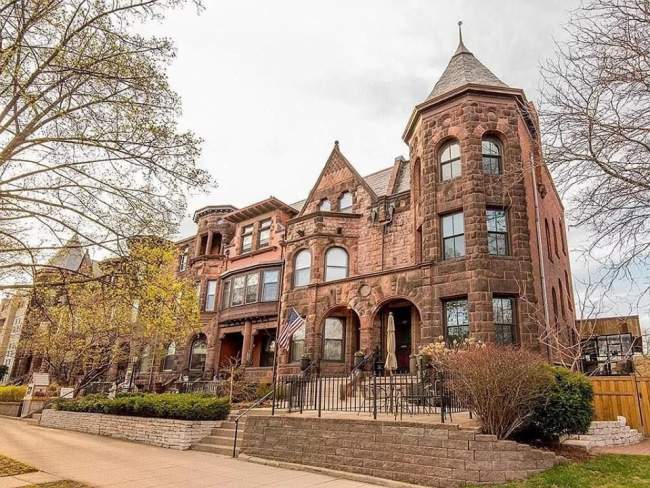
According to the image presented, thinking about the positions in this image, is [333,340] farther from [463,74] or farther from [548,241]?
[463,74]

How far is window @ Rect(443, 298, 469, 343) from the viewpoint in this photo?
15.0 meters

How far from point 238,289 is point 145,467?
17380 mm

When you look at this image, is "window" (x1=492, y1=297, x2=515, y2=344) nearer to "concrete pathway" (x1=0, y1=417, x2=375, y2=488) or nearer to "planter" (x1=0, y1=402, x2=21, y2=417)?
"concrete pathway" (x1=0, y1=417, x2=375, y2=488)

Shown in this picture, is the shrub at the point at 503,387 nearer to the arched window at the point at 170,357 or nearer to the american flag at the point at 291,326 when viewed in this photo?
the american flag at the point at 291,326

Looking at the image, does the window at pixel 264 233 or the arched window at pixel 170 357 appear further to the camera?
the arched window at pixel 170 357

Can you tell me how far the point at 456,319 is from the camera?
15.3m

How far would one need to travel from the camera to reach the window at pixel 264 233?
28.2m

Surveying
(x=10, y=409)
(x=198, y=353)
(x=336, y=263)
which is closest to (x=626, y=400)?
(x=336, y=263)

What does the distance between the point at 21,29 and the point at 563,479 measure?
37.8 feet

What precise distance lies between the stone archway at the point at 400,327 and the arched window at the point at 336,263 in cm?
357

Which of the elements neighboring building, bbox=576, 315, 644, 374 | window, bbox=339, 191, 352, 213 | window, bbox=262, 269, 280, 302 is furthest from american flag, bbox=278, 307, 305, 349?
neighboring building, bbox=576, 315, 644, 374

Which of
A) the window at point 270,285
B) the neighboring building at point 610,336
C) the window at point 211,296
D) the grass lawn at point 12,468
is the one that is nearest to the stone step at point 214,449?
the grass lawn at point 12,468

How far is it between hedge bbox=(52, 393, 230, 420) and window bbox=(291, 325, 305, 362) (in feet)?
21.2

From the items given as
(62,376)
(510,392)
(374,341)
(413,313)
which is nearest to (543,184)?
(413,313)
